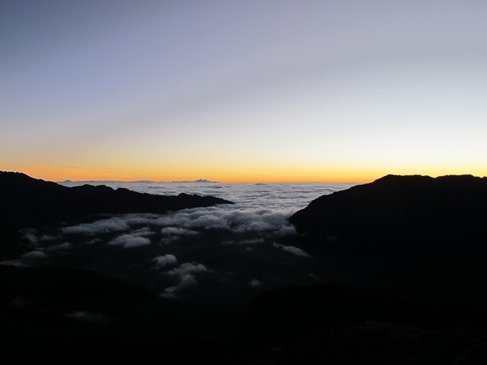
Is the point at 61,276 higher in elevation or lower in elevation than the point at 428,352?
lower

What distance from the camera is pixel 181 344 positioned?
10550cm

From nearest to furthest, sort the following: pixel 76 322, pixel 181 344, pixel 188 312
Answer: pixel 181 344
pixel 76 322
pixel 188 312

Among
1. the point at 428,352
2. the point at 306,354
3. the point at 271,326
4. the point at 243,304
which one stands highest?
the point at 428,352

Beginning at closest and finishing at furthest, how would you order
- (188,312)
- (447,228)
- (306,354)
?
(306,354), (188,312), (447,228)

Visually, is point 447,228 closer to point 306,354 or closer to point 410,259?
point 410,259

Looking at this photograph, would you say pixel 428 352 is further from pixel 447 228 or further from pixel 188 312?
pixel 447 228

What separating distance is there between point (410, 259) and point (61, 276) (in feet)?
Result: 600

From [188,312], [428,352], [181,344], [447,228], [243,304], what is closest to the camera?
[428,352]

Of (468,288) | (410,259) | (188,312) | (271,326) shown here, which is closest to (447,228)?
(410,259)

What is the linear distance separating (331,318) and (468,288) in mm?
80634

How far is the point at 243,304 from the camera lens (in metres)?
186

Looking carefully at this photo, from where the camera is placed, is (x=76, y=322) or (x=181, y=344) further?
(x=76, y=322)

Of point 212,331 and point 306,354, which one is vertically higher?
point 306,354

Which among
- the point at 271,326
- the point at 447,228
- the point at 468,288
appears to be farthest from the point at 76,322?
the point at 447,228
